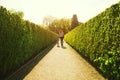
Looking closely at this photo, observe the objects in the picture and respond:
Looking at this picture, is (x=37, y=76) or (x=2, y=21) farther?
(x=37, y=76)

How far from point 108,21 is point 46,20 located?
446 ft

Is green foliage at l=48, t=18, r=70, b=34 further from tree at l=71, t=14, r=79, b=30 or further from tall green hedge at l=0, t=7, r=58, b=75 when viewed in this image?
tall green hedge at l=0, t=7, r=58, b=75

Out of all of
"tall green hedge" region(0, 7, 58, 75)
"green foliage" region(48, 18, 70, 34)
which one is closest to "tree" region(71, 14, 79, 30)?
"green foliage" region(48, 18, 70, 34)

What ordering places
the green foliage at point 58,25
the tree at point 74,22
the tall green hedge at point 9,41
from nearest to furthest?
the tall green hedge at point 9,41, the tree at point 74,22, the green foliage at point 58,25

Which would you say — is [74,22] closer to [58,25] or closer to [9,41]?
[58,25]

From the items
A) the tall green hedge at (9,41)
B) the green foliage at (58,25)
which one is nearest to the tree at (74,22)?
the green foliage at (58,25)

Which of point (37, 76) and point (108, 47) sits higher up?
point (108, 47)

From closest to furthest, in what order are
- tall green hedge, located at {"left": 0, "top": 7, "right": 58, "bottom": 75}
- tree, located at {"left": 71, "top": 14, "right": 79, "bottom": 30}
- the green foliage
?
tall green hedge, located at {"left": 0, "top": 7, "right": 58, "bottom": 75}, tree, located at {"left": 71, "top": 14, "right": 79, "bottom": 30}, the green foliage

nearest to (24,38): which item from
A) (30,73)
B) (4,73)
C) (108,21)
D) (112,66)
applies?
(30,73)

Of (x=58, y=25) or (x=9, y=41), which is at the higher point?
(x=58, y=25)

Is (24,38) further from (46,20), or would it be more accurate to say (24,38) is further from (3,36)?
(46,20)

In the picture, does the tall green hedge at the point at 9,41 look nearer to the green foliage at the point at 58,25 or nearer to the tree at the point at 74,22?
the tree at the point at 74,22

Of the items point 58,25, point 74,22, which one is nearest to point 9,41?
point 74,22

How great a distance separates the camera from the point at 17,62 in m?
8.91
